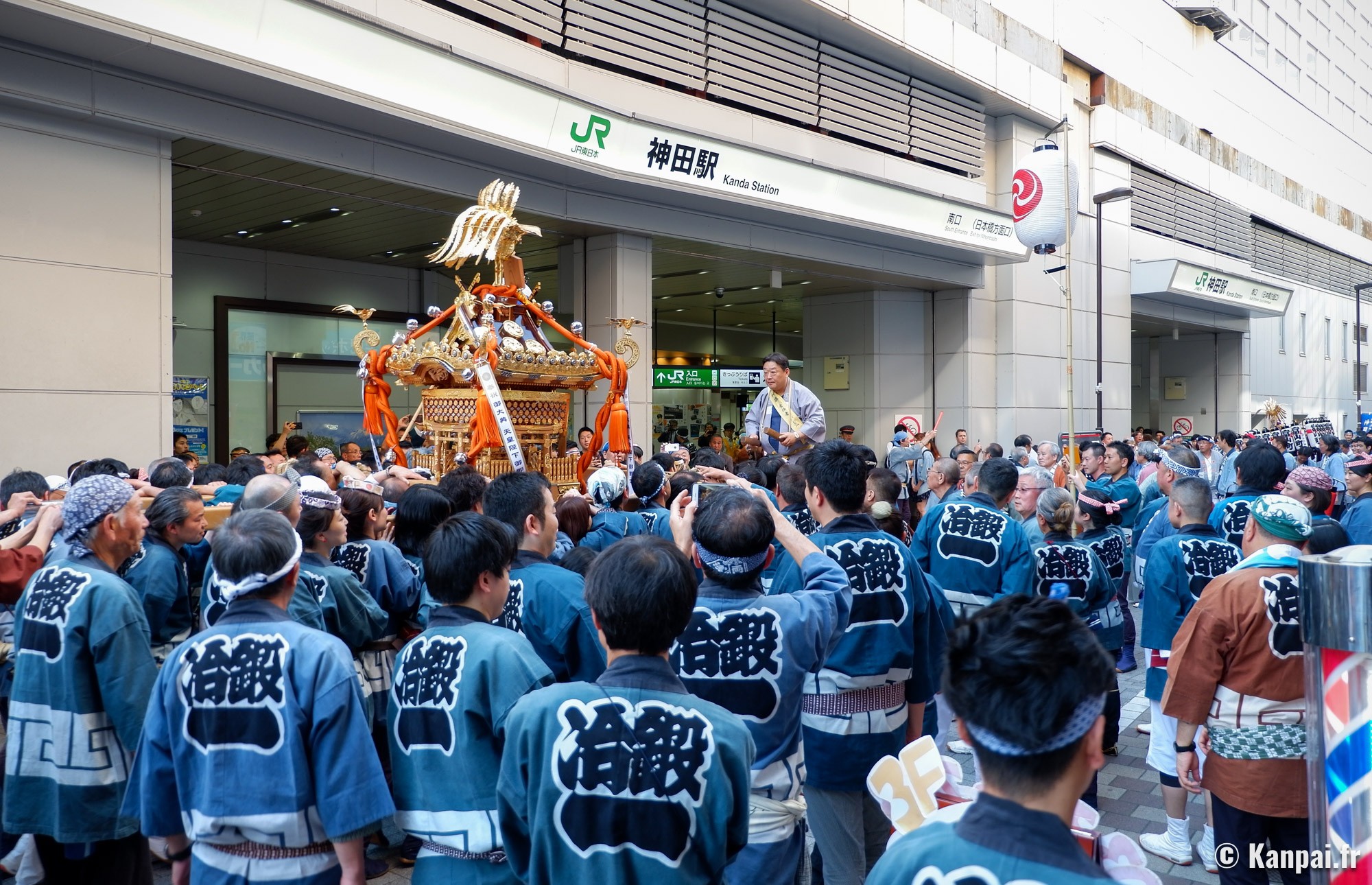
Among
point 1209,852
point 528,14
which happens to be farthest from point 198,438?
point 1209,852

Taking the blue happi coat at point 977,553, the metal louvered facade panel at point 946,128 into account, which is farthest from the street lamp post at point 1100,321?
the blue happi coat at point 977,553

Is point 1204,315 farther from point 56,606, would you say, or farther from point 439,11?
point 56,606

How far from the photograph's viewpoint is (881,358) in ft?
57.2

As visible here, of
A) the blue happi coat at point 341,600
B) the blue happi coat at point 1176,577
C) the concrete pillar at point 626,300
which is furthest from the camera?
the concrete pillar at point 626,300

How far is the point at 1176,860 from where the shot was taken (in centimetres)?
436

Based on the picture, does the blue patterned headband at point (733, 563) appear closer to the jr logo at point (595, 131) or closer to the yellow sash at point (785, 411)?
the yellow sash at point (785, 411)

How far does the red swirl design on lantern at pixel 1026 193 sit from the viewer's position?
12.4 meters

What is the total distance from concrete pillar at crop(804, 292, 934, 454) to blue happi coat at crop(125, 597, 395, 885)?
600 inches

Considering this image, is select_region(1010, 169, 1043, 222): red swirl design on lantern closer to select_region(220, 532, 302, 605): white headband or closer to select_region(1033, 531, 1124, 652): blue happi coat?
select_region(1033, 531, 1124, 652): blue happi coat

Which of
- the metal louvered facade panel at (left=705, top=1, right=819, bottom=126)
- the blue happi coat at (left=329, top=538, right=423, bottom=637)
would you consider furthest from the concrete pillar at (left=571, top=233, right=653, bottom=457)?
the blue happi coat at (left=329, top=538, right=423, bottom=637)

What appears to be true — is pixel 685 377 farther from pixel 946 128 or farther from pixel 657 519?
pixel 657 519

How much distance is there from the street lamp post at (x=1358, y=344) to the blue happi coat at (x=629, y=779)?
3216cm

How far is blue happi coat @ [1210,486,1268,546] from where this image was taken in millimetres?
5520

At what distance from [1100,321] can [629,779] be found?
1817 centimetres
